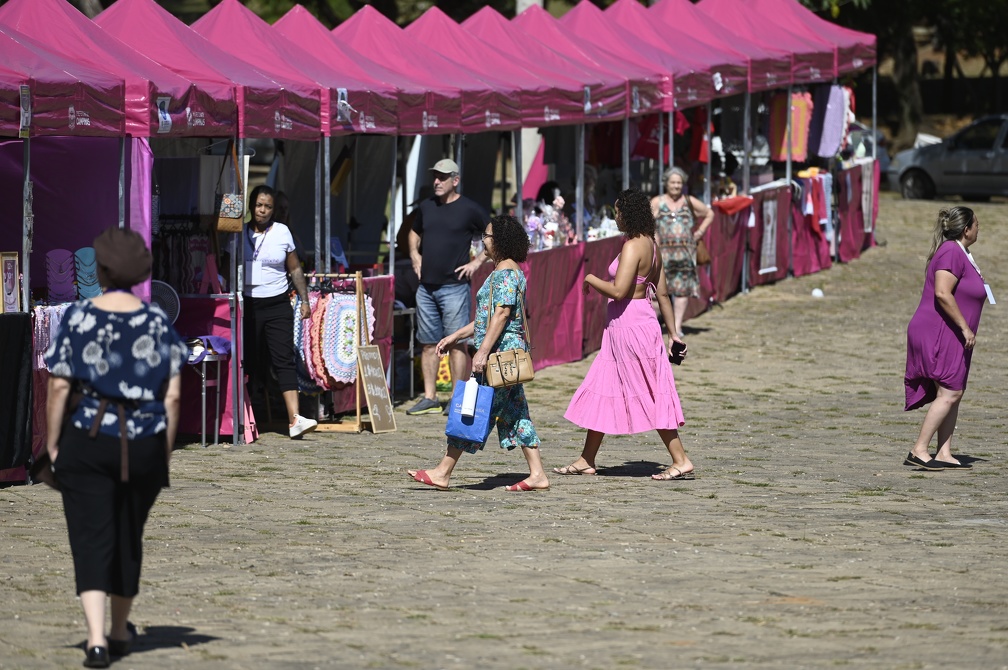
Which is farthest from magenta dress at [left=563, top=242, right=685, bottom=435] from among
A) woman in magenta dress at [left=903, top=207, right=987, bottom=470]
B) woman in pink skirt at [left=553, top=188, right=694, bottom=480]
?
woman in magenta dress at [left=903, top=207, right=987, bottom=470]

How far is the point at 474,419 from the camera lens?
952 cm

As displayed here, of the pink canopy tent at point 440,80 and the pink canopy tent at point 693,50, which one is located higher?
the pink canopy tent at point 693,50

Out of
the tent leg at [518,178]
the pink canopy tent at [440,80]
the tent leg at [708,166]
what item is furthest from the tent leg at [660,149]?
the pink canopy tent at [440,80]

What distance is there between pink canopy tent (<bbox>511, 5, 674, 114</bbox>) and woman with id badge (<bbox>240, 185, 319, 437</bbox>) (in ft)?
18.7

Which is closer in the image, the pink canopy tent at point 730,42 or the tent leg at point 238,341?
the tent leg at point 238,341

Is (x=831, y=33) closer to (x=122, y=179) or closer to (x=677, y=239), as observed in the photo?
(x=677, y=239)

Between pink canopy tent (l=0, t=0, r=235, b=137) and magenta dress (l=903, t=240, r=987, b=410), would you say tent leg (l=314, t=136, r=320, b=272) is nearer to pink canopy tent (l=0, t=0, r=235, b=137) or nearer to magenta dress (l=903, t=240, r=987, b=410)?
pink canopy tent (l=0, t=0, r=235, b=137)

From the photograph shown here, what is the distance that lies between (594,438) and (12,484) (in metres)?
3.50

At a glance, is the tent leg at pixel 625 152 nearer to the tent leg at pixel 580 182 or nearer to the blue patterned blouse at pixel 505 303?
the tent leg at pixel 580 182

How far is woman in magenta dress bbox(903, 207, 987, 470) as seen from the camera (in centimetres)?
1057

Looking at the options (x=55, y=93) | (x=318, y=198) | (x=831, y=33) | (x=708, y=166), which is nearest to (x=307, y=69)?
(x=318, y=198)

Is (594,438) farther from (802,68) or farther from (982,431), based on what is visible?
(802,68)

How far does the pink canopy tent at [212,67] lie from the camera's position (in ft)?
37.4

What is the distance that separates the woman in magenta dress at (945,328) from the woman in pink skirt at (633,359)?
5.39 ft
